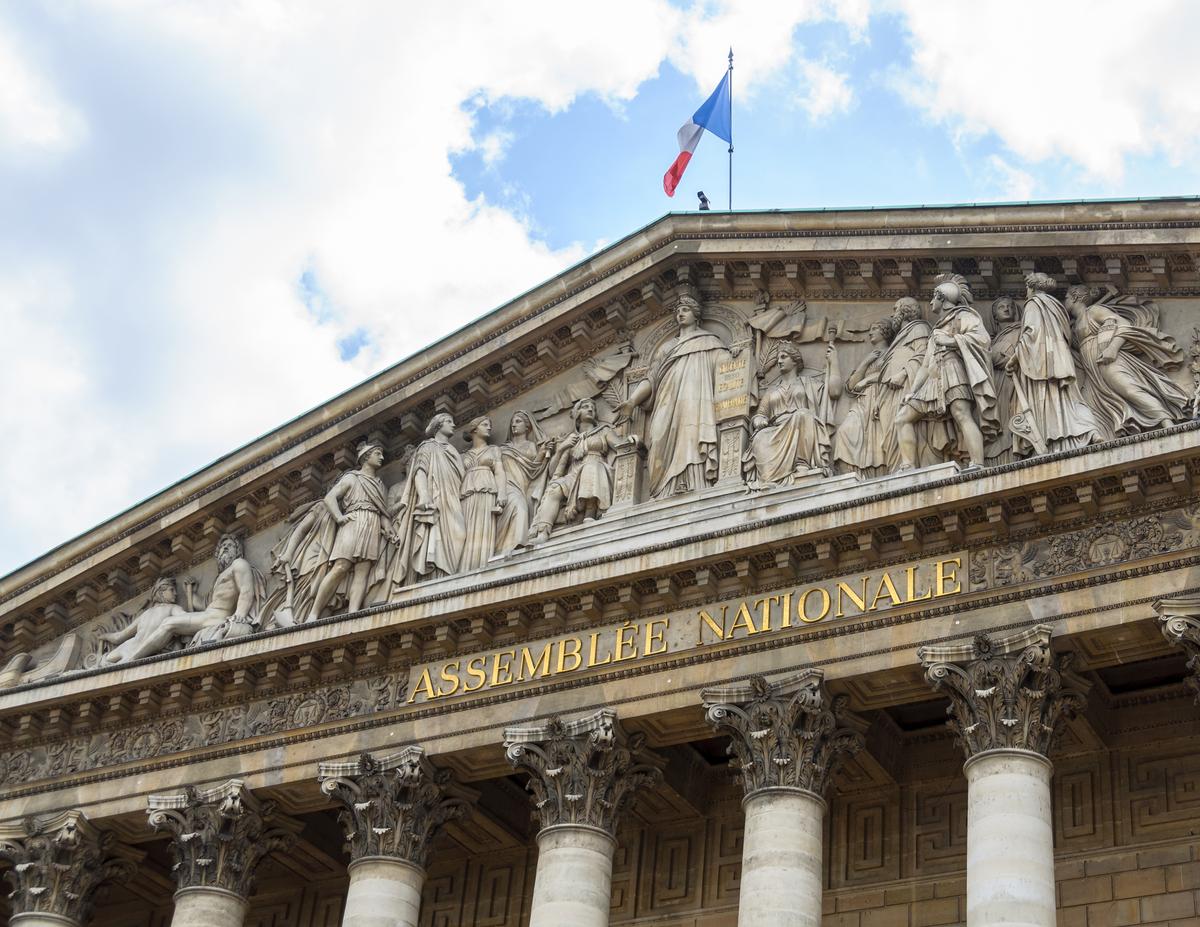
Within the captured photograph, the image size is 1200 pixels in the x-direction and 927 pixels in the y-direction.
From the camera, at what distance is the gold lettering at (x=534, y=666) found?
2206 cm

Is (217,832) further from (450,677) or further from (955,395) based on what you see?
(955,395)

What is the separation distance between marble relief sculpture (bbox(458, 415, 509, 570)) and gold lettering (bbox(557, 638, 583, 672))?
1865 mm

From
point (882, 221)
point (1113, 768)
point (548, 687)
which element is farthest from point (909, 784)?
point (882, 221)

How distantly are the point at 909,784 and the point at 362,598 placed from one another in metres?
6.52

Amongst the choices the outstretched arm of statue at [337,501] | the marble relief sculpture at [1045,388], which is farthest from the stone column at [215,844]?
the marble relief sculpture at [1045,388]

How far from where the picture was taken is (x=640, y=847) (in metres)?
24.1

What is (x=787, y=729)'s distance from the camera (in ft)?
66.2

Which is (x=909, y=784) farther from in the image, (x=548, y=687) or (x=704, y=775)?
(x=548, y=687)

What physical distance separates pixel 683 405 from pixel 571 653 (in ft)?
10.2

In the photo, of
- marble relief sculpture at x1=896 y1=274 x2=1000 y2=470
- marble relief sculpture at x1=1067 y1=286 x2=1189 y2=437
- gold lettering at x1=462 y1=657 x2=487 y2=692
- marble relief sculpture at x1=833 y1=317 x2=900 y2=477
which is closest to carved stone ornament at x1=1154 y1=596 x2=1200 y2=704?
marble relief sculpture at x1=1067 y1=286 x2=1189 y2=437

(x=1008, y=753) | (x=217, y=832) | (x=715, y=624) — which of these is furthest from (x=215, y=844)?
(x=1008, y=753)

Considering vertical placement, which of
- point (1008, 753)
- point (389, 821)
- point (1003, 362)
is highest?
point (1003, 362)

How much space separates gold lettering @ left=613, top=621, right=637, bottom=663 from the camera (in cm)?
2162

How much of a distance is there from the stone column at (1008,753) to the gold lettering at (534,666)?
431 centimetres
